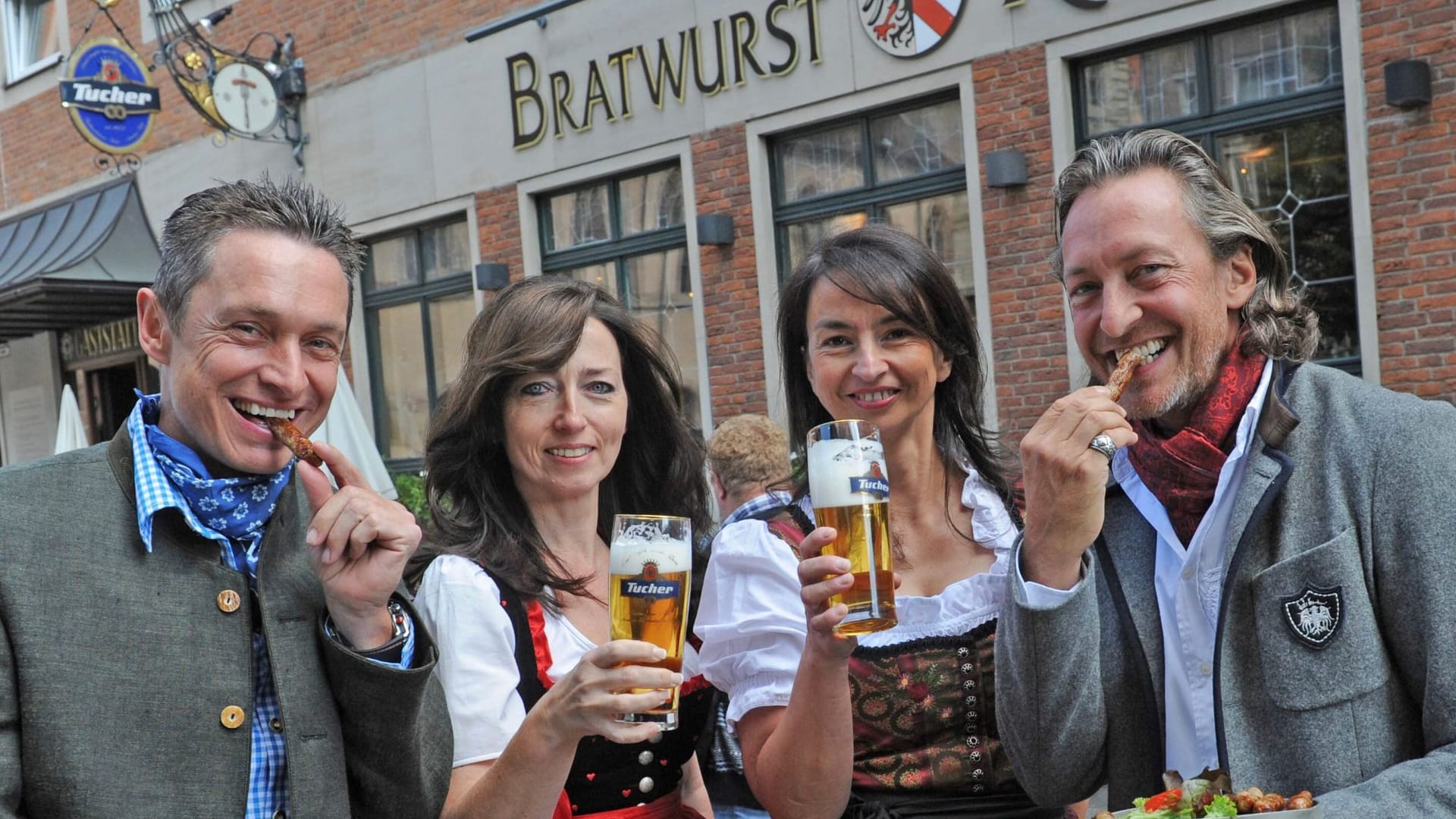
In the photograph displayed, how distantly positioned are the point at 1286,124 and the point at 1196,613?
6.26 meters

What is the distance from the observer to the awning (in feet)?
42.4

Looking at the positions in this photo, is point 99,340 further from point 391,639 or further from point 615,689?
point 615,689

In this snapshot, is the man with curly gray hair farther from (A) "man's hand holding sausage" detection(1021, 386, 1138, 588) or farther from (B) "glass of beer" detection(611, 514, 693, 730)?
(B) "glass of beer" detection(611, 514, 693, 730)

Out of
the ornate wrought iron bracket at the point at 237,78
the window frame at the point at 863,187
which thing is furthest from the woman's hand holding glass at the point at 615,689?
the ornate wrought iron bracket at the point at 237,78

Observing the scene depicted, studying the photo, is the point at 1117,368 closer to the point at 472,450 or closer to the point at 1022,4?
the point at 472,450

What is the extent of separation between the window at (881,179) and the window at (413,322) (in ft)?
11.8

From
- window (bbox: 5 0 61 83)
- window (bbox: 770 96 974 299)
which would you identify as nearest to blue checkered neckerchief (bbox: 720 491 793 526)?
window (bbox: 770 96 974 299)

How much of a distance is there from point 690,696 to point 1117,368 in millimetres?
1070

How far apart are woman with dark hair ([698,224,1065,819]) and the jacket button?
839mm

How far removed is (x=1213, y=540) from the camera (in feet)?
6.70

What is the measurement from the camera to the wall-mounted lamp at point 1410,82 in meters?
6.77

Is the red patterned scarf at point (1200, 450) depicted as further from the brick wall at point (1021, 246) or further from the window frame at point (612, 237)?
the window frame at point (612, 237)

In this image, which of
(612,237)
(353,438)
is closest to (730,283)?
(612,237)

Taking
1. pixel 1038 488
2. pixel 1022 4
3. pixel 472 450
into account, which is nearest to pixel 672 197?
pixel 1022 4
